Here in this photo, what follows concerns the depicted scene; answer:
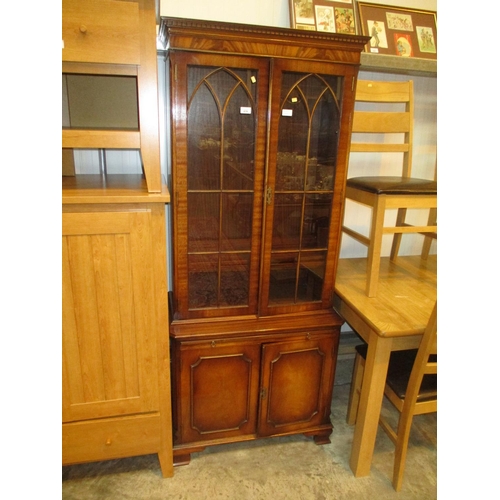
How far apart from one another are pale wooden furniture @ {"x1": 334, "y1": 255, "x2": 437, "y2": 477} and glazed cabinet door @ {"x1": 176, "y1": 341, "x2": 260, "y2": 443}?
466 mm

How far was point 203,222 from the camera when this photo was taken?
148 cm

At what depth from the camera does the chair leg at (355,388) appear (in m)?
1.84

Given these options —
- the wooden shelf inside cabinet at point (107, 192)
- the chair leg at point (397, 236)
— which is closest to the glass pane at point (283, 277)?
the wooden shelf inside cabinet at point (107, 192)

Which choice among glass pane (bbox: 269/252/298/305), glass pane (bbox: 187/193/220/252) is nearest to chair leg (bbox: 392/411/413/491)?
glass pane (bbox: 269/252/298/305)

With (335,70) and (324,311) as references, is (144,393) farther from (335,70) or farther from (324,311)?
(335,70)

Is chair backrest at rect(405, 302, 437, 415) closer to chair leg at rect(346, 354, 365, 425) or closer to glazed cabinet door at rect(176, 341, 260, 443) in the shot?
chair leg at rect(346, 354, 365, 425)

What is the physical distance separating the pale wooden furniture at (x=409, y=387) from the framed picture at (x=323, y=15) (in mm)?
1391

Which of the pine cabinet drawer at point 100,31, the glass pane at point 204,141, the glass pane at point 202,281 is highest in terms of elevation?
the pine cabinet drawer at point 100,31

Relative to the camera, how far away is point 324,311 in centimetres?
169

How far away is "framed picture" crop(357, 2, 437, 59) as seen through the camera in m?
1.80

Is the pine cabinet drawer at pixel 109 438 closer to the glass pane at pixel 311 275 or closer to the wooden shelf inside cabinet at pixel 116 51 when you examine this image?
the glass pane at pixel 311 275
